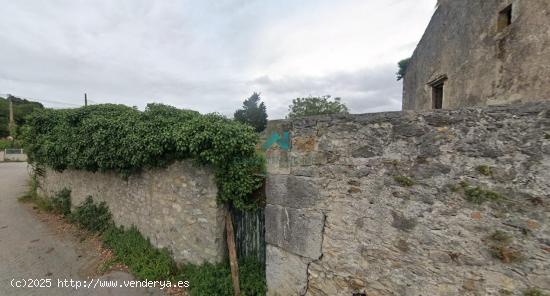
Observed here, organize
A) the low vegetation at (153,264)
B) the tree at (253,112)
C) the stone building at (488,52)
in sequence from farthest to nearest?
1. the tree at (253,112)
2. the low vegetation at (153,264)
3. the stone building at (488,52)

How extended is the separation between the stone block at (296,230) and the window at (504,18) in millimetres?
4734

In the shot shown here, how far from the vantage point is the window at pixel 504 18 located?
151 inches

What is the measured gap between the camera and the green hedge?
3530 mm

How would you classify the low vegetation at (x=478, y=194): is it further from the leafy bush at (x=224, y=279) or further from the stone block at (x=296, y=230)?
the leafy bush at (x=224, y=279)

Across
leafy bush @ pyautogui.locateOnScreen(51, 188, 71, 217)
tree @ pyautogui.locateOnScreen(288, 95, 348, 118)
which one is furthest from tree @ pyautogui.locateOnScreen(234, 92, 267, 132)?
leafy bush @ pyautogui.locateOnScreen(51, 188, 71, 217)

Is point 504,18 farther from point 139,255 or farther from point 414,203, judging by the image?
point 139,255

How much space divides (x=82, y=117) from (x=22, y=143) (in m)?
4.24

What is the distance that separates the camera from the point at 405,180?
6.78 ft

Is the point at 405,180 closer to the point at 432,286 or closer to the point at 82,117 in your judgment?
the point at 432,286

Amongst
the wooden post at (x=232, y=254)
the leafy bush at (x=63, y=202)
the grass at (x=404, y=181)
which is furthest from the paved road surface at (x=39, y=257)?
the grass at (x=404, y=181)

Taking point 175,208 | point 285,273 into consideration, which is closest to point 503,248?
point 285,273

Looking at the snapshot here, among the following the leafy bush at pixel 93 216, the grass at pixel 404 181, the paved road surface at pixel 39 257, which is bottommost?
the paved road surface at pixel 39 257

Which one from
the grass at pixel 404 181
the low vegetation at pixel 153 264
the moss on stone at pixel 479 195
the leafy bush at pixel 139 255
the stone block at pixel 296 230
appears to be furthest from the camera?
→ the leafy bush at pixel 139 255

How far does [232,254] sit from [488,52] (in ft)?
19.4
